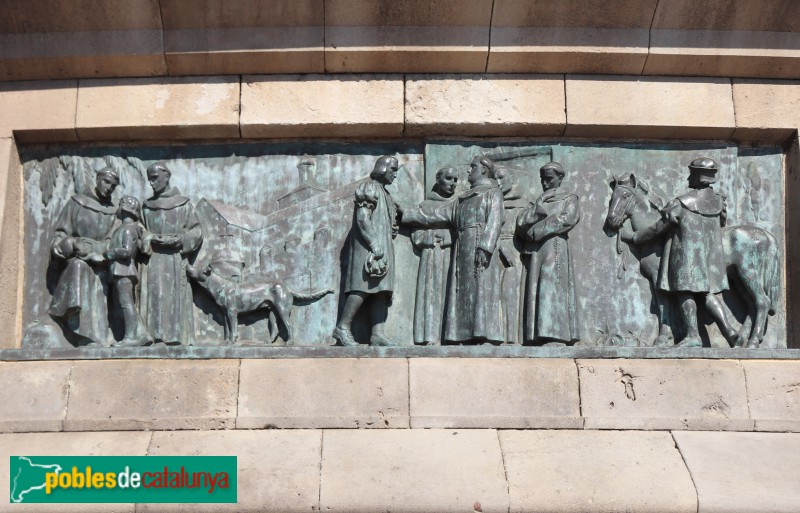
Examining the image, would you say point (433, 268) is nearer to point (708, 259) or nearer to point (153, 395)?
point (708, 259)

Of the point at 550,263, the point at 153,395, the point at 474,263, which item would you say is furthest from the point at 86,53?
the point at 550,263

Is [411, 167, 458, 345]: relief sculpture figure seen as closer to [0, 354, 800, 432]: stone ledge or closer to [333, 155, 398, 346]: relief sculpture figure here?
[333, 155, 398, 346]: relief sculpture figure

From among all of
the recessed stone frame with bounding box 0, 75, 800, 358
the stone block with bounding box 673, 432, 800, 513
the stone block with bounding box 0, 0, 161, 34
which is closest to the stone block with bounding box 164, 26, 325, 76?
the recessed stone frame with bounding box 0, 75, 800, 358

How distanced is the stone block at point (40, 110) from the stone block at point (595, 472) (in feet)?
15.2

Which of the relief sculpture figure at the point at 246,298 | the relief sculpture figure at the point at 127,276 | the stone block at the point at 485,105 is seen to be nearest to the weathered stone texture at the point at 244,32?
the stone block at the point at 485,105

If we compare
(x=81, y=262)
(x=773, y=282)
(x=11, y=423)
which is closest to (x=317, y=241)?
(x=81, y=262)

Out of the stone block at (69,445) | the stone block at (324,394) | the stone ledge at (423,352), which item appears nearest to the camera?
the stone block at (69,445)

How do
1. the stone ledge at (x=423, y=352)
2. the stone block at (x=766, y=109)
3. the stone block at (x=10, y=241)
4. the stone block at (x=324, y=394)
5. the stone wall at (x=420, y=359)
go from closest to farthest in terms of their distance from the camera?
the stone wall at (x=420, y=359), the stone block at (x=324, y=394), the stone ledge at (x=423, y=352), the stone block at (x=10, y=241), the stone block at (x=766, y=109)

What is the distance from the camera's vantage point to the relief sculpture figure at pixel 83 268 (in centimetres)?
995

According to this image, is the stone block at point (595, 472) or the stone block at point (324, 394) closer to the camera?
the stone block at point (595, 472)

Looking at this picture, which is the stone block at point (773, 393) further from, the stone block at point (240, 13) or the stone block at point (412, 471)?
the stone block at point (240, 13)

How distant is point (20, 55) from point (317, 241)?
305 centimetres

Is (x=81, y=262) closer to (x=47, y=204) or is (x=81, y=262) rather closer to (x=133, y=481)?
(x=47, y=204)

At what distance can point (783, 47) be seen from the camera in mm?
10375
